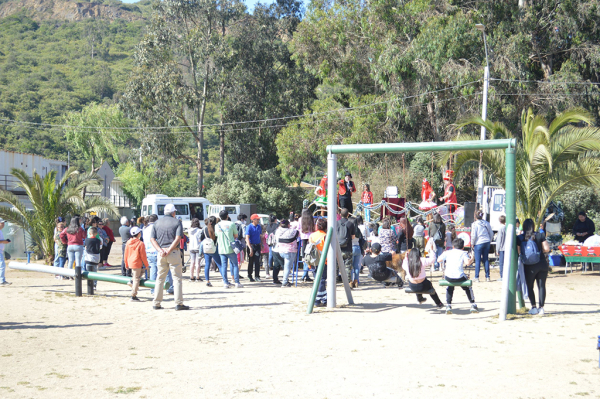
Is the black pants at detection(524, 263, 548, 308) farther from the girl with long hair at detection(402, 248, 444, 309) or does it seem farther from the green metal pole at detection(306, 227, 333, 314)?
the green metal pole at detection(306, 227, 333, 314)

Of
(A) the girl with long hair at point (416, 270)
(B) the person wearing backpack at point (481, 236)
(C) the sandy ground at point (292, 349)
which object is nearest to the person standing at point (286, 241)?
(C) the sandy ground at point (292, 349)

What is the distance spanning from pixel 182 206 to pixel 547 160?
17.1 metres

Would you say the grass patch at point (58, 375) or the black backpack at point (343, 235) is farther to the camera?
the black backpack at point (343, 235)

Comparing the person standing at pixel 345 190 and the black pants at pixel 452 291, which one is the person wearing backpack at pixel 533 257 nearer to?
the black pants at pixel 452 291

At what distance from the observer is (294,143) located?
35156mm

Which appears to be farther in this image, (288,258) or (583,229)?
(583,229)

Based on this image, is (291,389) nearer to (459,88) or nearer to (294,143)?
(459,88)

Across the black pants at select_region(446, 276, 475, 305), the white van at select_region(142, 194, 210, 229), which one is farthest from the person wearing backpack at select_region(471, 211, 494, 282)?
the white van at select_region(142, 194, 210, 229)

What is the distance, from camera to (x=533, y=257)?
9.03 m

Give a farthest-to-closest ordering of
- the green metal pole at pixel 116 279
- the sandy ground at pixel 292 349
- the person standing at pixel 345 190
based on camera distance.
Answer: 1. the person standing at pixel 345 190
2. the green metal pole at pixel 116 279
3. the sandy ground at pixel 292 349

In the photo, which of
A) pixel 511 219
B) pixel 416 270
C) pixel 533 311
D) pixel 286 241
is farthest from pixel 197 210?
pixel 533 311

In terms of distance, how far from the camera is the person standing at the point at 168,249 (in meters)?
10.0

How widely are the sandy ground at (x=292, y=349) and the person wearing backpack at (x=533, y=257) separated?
0.42 meters

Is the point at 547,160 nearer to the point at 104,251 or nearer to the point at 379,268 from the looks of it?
the point at 379,268
